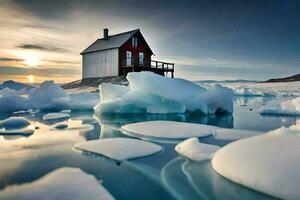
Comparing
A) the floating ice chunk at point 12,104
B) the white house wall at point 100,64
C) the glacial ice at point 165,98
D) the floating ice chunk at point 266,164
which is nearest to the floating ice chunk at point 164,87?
the glacial ice at point 165,98

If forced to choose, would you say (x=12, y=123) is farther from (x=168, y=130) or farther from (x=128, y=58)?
(x=128, y=58)

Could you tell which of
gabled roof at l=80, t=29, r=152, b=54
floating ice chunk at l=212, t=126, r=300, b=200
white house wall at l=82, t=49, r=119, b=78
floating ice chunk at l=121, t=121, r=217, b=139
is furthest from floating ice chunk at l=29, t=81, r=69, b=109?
floating ice chunk at l=212, t=126, r=300, b=200

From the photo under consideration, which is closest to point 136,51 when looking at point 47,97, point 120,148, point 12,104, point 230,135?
point 47,97

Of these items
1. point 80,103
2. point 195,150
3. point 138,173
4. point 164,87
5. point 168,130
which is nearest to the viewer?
point 138,173

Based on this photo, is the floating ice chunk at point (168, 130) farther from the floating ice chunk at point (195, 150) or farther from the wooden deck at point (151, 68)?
the wooden deck at point (151, 68)

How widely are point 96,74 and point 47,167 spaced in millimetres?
21034

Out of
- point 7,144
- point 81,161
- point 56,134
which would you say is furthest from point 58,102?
point 81,161

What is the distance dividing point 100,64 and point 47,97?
9.74 metres

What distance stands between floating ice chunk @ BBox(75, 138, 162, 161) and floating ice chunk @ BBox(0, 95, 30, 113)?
9.88 meters

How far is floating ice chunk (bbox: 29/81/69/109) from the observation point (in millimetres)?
14977

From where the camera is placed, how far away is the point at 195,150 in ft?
15.7

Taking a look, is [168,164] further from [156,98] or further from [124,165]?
[156,98]

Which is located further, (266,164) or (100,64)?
(100,64)

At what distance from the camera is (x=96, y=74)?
24.6 metres
